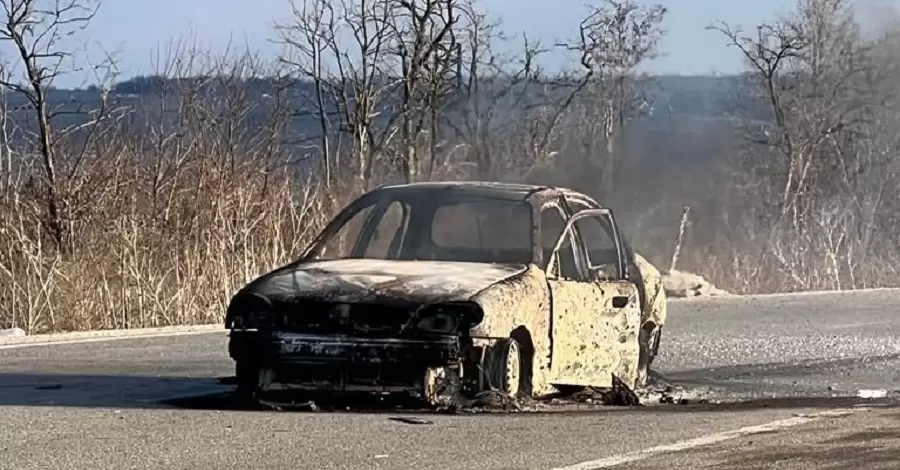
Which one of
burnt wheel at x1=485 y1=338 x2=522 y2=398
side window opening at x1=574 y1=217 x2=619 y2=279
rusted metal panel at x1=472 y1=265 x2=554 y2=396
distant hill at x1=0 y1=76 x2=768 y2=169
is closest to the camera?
rusted metal panel at x1=472 y1=265 x2=554 y2=396

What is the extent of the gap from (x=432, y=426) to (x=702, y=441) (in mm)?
1508

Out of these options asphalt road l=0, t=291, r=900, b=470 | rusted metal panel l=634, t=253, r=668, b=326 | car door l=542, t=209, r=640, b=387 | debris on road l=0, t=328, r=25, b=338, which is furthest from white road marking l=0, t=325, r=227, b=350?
car door l=542, t=209, r=640, b=387

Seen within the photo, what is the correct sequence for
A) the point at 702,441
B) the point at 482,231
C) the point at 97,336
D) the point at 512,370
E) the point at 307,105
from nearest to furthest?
the point at 702,441
the point at 512,370
the point at 482,231
the point at 97,336
the point at 307,105

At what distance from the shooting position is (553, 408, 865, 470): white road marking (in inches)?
287

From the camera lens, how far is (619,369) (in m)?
10.6

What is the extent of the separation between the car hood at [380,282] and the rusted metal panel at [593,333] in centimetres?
47

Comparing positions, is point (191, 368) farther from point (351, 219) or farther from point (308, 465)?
point (308, 465)

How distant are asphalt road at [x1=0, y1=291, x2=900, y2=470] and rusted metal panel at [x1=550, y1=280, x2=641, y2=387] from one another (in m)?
0.38

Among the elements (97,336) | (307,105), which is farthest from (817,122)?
(97,336)

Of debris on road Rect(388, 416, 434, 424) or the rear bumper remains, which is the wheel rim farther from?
debris on road Rect(388, 416, 434, 424)

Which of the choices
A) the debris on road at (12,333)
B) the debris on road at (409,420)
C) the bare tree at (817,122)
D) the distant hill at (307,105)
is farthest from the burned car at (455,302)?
the bare tree at (817,122)

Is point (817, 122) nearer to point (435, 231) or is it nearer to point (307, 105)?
point (307, 105)

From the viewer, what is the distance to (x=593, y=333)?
1032 cm

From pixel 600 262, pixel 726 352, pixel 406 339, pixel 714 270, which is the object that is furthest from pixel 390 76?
pixel 406 339
